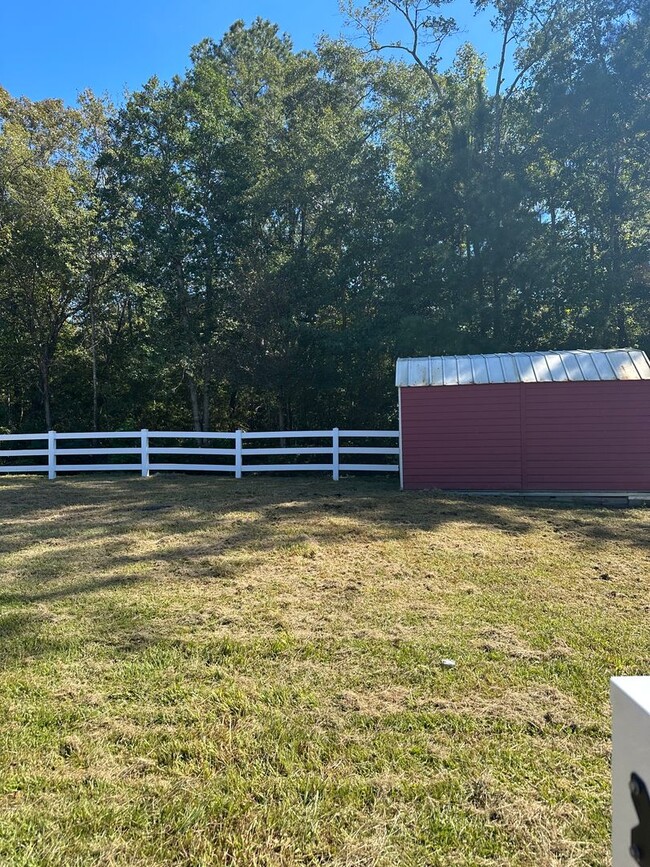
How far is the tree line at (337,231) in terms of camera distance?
48.2ft

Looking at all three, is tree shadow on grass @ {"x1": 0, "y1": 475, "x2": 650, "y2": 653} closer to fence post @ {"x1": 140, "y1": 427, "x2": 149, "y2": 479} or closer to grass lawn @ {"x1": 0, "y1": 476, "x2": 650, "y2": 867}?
grass lawn @ {"x1": 0, "y1": 476, "x2": 650, "y2": 867}

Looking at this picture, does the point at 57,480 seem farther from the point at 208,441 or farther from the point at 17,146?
the point at 17,146

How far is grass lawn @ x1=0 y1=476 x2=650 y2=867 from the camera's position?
2.02 m

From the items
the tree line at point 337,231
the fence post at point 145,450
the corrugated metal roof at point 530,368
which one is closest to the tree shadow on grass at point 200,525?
the fence post at point 145,450

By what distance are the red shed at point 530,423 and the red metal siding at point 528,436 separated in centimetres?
2

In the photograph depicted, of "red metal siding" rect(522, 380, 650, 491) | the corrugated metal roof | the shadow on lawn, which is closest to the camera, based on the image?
the shadow on lawn

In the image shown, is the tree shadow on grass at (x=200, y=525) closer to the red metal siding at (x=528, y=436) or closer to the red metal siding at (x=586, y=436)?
the red metal siding at (x=528, y=436)

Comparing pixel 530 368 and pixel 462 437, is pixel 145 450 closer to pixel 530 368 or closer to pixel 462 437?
pixel 462 437

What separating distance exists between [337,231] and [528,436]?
30.5ft

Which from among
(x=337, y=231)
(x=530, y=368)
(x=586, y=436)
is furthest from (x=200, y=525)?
(x=337, y=231)

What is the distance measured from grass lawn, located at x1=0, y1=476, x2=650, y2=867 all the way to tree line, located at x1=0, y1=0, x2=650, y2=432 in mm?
10181

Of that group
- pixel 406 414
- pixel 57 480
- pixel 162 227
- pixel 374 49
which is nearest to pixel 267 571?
pixel 406 414

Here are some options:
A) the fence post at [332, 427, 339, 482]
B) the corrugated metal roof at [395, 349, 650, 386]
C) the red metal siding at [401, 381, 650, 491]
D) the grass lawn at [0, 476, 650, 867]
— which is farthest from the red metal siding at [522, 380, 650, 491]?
the grass lawn at [0, 476, 650, 867]

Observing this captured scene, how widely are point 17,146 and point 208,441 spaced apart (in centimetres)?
1068
